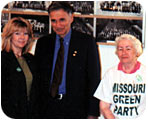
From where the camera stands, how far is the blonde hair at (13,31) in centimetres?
164

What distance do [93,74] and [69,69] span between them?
0.18 metres

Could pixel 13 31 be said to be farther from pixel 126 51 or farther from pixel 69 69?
pixel 126 51

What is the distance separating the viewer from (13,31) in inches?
64.5

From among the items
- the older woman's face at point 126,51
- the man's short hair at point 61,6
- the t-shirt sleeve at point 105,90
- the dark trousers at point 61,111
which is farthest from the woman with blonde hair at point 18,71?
the older woman's face at point 126,51

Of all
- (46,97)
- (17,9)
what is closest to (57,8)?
(17,9)

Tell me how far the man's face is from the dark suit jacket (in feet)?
0.18

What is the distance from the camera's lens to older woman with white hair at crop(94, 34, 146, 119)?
5.41 ft

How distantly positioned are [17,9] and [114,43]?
2.51 feet

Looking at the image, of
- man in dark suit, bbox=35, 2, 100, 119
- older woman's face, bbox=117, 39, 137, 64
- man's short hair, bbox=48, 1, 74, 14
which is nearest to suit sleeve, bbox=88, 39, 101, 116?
man in dark suit, bbox=35, 2, 100, 119

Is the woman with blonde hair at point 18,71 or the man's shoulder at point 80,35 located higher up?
the man's shoulder at point 80,35

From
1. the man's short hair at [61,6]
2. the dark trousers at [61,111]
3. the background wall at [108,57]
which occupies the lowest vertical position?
the dark trousers at [61,111]

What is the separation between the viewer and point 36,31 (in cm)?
168

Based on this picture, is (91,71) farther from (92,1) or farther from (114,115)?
(92,1)

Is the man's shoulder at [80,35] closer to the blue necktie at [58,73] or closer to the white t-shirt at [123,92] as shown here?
the blue necktie at [58,73]
